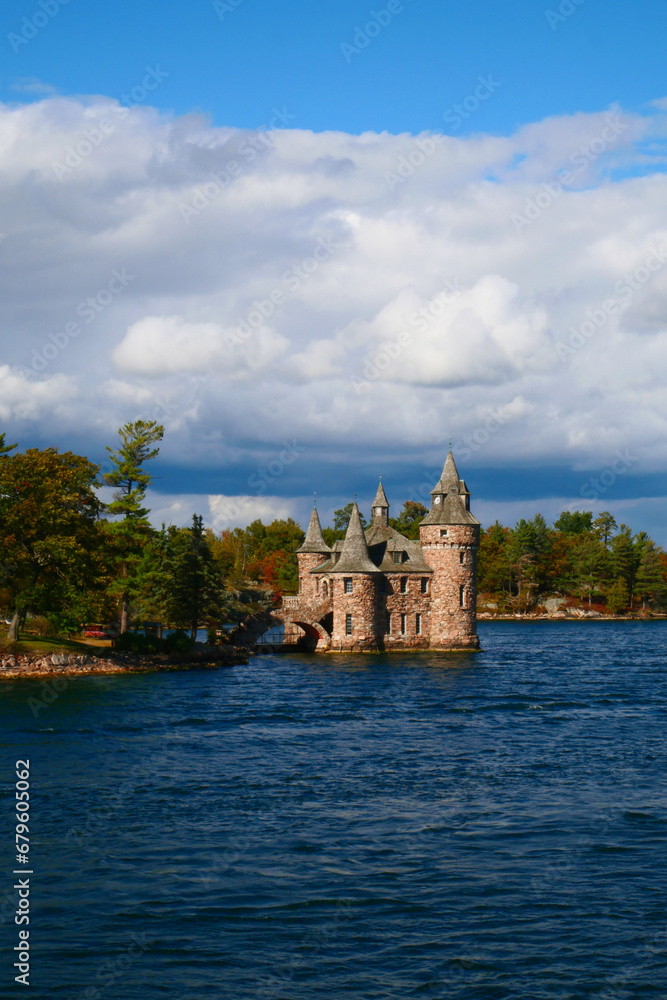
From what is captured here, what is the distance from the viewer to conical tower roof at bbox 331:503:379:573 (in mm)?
72438

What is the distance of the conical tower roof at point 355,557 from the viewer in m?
72.4

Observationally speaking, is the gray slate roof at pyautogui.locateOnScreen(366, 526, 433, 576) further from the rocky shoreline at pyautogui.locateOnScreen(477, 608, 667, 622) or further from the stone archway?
the rocky shoreline at pyautogui.locateOnScreen(477, 608, 667, 622)

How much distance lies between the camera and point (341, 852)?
72.2 ft

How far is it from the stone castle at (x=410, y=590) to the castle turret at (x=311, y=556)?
4.81 metres

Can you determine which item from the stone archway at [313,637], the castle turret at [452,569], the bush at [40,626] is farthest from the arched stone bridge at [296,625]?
the bush at [40,626]

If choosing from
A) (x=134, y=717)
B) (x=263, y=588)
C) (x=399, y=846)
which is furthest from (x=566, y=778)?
(x=263, y=588)

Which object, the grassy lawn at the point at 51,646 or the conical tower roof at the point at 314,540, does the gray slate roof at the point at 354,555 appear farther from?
the grassy lawn at the point at 51,646

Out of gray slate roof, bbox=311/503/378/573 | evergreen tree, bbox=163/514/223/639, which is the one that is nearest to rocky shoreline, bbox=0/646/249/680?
evergreen tree, bbox=163/514/223/639

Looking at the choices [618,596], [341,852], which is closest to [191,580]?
[341,852]

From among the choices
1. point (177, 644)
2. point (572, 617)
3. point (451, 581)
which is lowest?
point (572, 617)

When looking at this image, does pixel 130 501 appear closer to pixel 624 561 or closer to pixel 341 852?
pixel 341 852

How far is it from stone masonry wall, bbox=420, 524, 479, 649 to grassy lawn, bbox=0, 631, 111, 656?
25902mm

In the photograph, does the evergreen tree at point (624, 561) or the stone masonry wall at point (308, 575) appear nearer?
the stone masonry wall at point (308, 575)

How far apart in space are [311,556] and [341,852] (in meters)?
60.7
